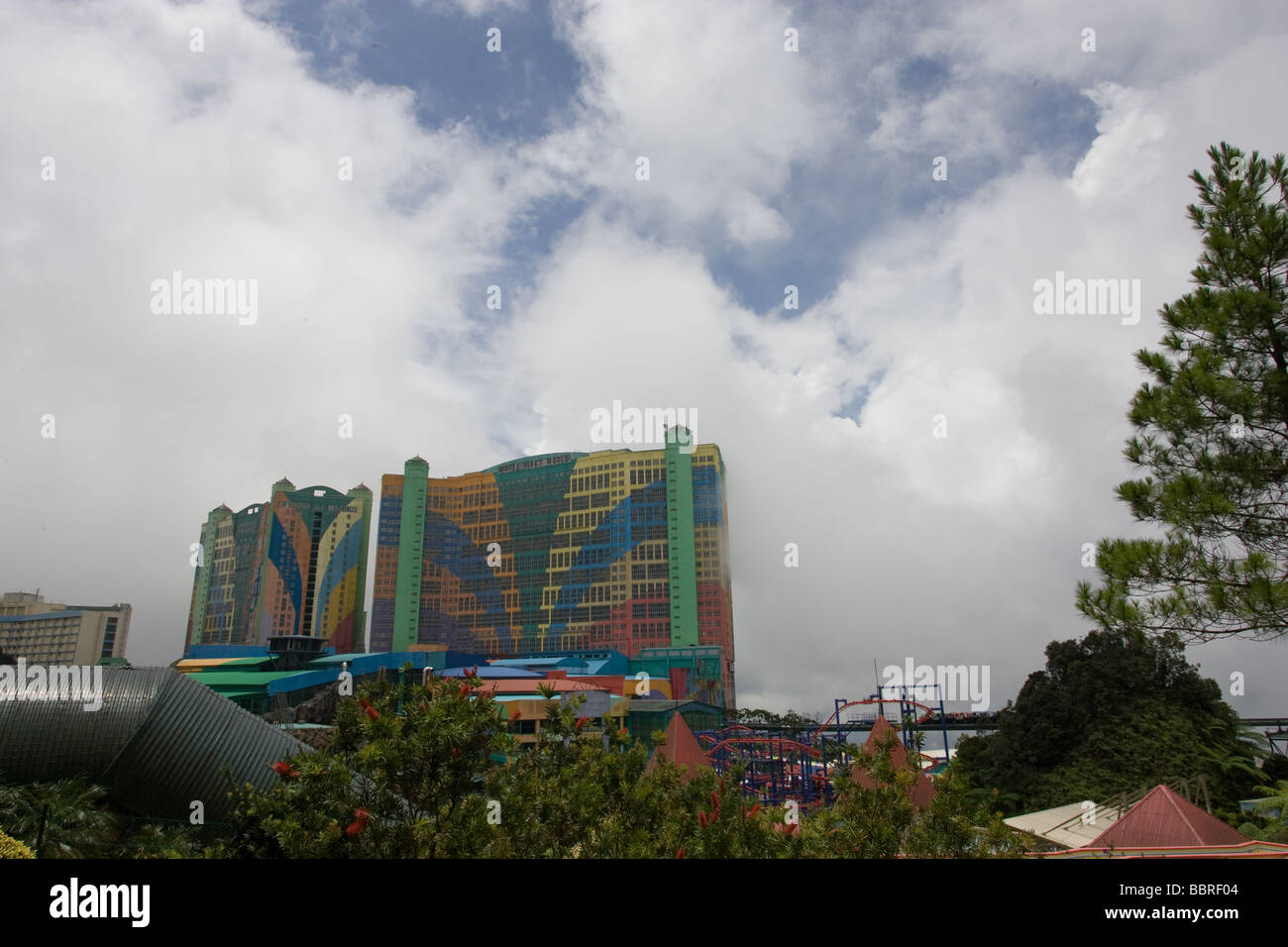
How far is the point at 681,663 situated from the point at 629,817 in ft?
224

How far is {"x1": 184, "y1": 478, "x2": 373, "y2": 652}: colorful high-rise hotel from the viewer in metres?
93.3

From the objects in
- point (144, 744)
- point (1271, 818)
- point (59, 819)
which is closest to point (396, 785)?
point (59, 819)

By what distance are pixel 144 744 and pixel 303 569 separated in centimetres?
8713

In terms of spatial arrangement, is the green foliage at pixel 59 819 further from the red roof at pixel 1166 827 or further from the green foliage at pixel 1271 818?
the green foliage at pixel 1271 818

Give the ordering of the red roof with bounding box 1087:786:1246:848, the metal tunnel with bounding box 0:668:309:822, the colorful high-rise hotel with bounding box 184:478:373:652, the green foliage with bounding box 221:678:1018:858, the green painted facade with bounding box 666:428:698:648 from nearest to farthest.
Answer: the green foliage with bounding box 221:678:1018:858
the metal tunnel with bounding box 0:668:309:822
the red roof with bounding box 1087:786:1246:848
the green painted facade with bounding box 666:428:698:648
the colorful high-rise hotel with bounding box 184:478:373:652

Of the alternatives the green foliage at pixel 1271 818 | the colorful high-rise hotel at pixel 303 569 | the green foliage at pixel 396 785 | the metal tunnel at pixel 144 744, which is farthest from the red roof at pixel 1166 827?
the colorful high-rise hotel at pixel 303 569

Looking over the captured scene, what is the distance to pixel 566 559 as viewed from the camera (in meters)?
87.6

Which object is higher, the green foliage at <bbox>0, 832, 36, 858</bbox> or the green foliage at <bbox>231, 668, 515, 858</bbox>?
the green foliage at <bbox>231, 668, 515, 858</bbox>

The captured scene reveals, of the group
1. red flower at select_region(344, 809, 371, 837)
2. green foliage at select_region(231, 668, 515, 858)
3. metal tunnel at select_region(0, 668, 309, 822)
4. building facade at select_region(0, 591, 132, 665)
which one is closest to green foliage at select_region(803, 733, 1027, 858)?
green foliage at select_region(231, 668, 515, 858)

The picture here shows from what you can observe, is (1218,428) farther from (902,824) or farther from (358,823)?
(358,823)

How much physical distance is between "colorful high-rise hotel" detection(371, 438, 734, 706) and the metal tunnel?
210 feet

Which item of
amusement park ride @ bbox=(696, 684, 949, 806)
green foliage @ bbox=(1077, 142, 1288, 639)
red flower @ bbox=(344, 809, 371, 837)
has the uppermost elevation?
green foliage @ bbox=(1077, 142, 1288, 639)

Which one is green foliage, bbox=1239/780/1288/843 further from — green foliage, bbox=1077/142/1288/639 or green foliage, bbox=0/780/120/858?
green foliage, bbox=0/780/120/858
